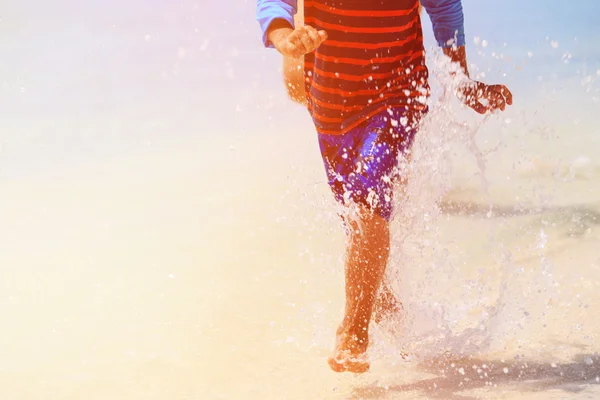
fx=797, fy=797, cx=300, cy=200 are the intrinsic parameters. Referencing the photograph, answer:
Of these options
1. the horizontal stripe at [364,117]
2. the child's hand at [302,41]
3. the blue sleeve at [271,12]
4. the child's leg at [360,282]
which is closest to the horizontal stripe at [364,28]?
the blue sleeve at [271,12]

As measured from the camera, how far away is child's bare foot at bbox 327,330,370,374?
2.34 metres

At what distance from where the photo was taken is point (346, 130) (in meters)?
2.43

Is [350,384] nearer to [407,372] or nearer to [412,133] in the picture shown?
[407,372]

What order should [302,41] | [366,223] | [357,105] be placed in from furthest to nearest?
[357,105] < [366,223] < [302,41]

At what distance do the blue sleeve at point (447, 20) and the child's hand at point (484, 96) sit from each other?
14 centimetres

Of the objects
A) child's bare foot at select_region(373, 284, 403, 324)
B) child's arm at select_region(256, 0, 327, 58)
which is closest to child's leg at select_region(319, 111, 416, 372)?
child's bare foot at select_region(373, 284, 403, 324)

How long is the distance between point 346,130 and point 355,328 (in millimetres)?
597

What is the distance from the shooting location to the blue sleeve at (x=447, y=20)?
238cm

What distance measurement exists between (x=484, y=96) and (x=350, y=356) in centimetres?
87

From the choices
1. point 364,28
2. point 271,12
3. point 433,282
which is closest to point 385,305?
point 433,282

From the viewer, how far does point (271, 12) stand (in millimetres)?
A: 2219

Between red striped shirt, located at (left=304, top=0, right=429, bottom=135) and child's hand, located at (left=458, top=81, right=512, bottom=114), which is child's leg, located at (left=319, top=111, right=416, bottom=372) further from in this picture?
child's hand, located at (left=458, top=81, right=512, bottom=114)

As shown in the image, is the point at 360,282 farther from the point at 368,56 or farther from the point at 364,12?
the point at 364,12

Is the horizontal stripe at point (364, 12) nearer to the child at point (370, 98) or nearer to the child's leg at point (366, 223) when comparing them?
the child at point (370, 98)
